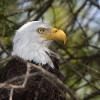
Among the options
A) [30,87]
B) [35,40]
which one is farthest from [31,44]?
[30,87]

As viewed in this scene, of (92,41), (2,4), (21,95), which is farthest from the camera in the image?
(92,41)

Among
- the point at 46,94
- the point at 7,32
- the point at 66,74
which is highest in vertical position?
the point at 7,32

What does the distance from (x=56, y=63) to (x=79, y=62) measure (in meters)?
0.71

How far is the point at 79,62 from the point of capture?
20.0ft

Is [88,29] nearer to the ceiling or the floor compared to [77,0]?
nearer to the floor

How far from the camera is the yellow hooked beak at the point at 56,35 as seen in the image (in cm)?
540

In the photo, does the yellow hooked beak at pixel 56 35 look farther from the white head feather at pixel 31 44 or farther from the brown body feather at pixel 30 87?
the brown body feather at pixel 30 87

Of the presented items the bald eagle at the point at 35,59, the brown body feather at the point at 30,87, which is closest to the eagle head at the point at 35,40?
the bald eagle at the point at 35,59

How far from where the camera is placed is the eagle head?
5.33 meters

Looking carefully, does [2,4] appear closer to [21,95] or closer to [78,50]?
[21,95]

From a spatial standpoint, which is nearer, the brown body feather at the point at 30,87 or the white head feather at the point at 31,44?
the brown body feather at the point at 30,87

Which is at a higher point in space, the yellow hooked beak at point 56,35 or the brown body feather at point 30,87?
the yellow hooked beak at point 56,35

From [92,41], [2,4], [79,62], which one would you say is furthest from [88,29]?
[2,4]

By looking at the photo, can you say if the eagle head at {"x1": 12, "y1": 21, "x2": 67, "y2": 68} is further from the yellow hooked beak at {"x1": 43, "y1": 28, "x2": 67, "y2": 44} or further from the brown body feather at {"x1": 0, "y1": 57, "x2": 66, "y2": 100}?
the brown body feather at {"x1": 0, "y1": 57, "x2": 66, "y2": 100}
